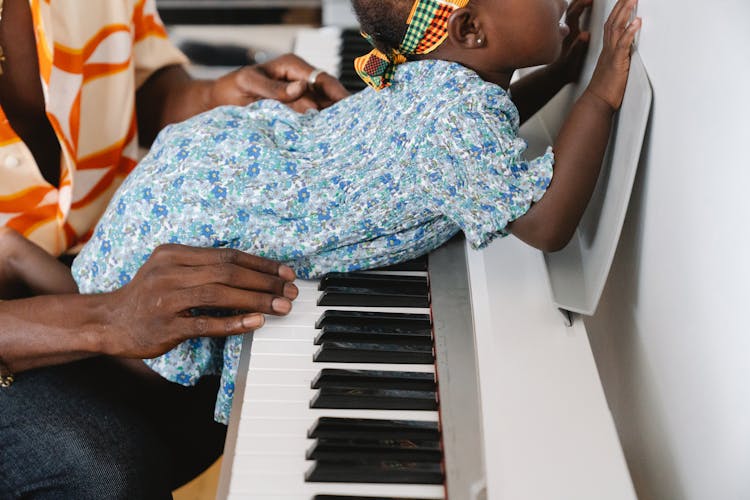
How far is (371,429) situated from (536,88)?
0.67 m

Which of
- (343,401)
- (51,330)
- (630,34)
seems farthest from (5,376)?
(630,34)

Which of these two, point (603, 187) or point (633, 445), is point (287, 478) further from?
point (603, 187)

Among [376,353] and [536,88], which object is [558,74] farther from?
[376,353]

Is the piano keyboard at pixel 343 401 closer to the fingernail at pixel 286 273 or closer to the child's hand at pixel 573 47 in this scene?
the fingernail at pixel 286 273

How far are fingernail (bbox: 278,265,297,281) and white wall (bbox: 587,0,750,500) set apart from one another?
1.54ft

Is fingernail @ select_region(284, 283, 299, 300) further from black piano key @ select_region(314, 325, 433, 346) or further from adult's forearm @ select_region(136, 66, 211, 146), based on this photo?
adult's forearm @ select_region(136, 66, 211, 146)

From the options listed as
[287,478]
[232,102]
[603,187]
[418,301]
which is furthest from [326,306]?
[232,102]

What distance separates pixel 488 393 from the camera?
0.94 m

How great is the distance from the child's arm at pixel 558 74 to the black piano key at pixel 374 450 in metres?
0.66

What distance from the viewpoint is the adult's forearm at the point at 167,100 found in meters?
1.79

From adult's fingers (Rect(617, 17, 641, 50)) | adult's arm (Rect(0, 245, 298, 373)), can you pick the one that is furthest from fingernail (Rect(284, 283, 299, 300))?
adult's fingers (Rect(617, 17, 641, 50))

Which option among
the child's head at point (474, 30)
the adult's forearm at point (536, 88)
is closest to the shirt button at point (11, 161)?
the child's head at point (474, 30)

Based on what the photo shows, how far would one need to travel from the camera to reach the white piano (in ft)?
2.88

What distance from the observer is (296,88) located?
1.56 metres
